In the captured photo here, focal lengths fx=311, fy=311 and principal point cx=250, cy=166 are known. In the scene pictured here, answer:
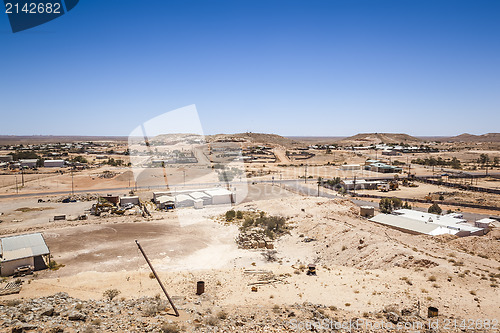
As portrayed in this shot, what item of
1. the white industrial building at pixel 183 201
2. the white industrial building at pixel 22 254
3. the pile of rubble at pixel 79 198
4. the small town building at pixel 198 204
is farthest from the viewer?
the pile of rubble at pixel 79 198

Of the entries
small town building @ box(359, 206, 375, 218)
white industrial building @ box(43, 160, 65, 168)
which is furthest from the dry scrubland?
white industrial building @ box(43, 160, 65, 168)

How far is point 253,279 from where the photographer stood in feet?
59.1

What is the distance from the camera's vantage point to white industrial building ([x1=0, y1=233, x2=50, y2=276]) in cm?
2034

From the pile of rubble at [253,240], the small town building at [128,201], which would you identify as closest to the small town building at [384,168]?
the pile of rubble at [253,240]

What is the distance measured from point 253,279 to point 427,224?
19.1 m

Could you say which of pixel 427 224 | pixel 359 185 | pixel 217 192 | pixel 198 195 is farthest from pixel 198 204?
pixel 359 185

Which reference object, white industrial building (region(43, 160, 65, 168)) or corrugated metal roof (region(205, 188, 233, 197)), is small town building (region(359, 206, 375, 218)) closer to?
corrugated metal roof (region(205, 188, 233, 197))

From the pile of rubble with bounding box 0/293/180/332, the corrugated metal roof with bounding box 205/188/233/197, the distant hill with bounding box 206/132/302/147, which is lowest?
the corrugated metal roof with bounding box 205/188/233/197

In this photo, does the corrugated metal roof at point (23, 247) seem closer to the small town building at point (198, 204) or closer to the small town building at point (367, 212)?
the small town building at point (198, 204)

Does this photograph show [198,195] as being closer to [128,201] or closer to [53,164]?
[128,201]

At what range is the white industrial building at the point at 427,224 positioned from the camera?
26.3m

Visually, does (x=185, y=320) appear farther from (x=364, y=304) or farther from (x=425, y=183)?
(x=425, y=183)

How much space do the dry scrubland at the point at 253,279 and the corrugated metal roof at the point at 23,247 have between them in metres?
1.78

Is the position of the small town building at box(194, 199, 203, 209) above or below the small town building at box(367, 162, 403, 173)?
below
